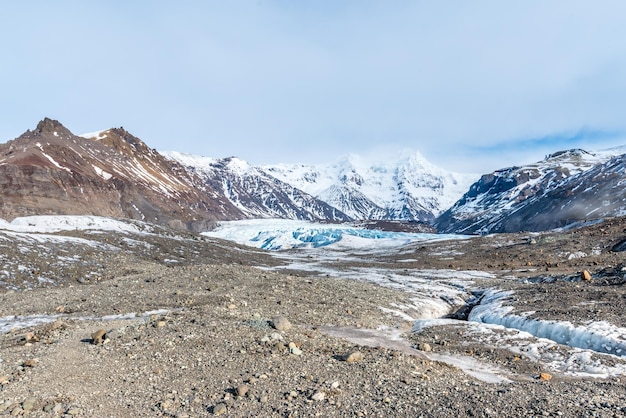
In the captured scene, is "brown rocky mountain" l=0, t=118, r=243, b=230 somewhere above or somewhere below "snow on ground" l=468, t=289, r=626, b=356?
above

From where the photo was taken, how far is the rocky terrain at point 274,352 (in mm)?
10508

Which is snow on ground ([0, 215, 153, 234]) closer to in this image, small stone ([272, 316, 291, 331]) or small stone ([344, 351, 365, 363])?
small stone ([272, 316, 291, 331])

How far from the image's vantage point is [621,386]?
12.8 meters

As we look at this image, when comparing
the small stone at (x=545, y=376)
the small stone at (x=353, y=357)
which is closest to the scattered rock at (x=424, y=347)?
the small stone at (x=545, y=376)

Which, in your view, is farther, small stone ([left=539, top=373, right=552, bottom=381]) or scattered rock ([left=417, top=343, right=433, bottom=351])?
scattered rock ([left=417, top=343, right=433, bottom=351])

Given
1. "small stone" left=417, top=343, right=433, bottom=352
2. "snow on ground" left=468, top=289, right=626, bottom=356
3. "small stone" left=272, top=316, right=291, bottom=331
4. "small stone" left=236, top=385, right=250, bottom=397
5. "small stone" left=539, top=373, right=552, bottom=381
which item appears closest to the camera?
"small stone" left=236, top=385, right=250, bottom=397

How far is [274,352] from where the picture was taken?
1389 cm

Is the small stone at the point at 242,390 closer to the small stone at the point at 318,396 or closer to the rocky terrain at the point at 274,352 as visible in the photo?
the rocky terrain at the point at 274,352

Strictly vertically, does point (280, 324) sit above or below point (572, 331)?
above

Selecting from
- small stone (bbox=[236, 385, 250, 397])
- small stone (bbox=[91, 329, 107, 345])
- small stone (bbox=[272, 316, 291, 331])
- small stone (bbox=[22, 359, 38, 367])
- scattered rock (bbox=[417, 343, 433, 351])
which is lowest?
scattered rock (bbox=[417, 343, 433, 351])

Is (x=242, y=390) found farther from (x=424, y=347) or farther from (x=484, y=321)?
(x=484, y=321)

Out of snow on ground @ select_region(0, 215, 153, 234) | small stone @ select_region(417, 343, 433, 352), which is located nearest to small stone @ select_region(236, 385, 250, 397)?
small stone @ select_region(417, 343, 433, 352)

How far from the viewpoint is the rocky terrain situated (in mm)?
10508

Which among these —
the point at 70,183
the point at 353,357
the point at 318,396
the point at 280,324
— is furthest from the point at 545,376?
the point at 70,183
